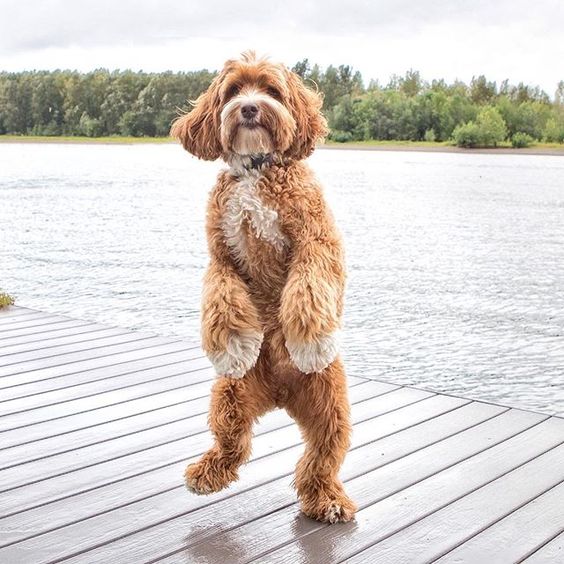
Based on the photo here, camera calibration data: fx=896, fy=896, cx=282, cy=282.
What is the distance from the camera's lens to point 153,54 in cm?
3944

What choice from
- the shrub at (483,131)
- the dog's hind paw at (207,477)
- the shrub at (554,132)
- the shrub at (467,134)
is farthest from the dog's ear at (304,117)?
the shrub at (554,132)

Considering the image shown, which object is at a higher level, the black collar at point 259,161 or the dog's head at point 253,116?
the dog's head at point 253,116

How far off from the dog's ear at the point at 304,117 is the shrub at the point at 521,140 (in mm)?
40844

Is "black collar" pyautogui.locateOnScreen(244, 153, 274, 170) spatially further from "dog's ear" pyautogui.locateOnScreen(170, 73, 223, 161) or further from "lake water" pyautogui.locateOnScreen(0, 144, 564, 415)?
"lake water" pyautogui.locateOnScreen(0, 144, 564, 415)

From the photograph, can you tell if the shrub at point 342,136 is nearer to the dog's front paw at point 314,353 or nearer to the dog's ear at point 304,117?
the dog's ear at point 304,117

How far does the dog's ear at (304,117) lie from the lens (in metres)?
2.46

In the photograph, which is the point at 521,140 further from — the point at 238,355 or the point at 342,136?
the point at 238,355

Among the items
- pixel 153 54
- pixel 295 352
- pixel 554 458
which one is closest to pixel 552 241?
pixel 554 458

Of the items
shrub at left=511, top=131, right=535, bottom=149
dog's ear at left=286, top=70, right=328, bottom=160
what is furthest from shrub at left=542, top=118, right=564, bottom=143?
dog's ear at left=286, top=70, right=328, bottom=160

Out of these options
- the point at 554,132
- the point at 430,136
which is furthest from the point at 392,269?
the point at 554,132

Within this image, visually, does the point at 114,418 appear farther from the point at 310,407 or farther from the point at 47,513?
the point at 310,407

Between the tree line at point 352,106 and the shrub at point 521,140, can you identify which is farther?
the shrub at point 521,140

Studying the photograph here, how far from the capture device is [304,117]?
8.14 feet

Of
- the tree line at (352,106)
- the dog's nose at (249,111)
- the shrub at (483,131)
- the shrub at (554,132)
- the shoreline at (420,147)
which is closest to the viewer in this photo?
the dog's nose at (249,111)
